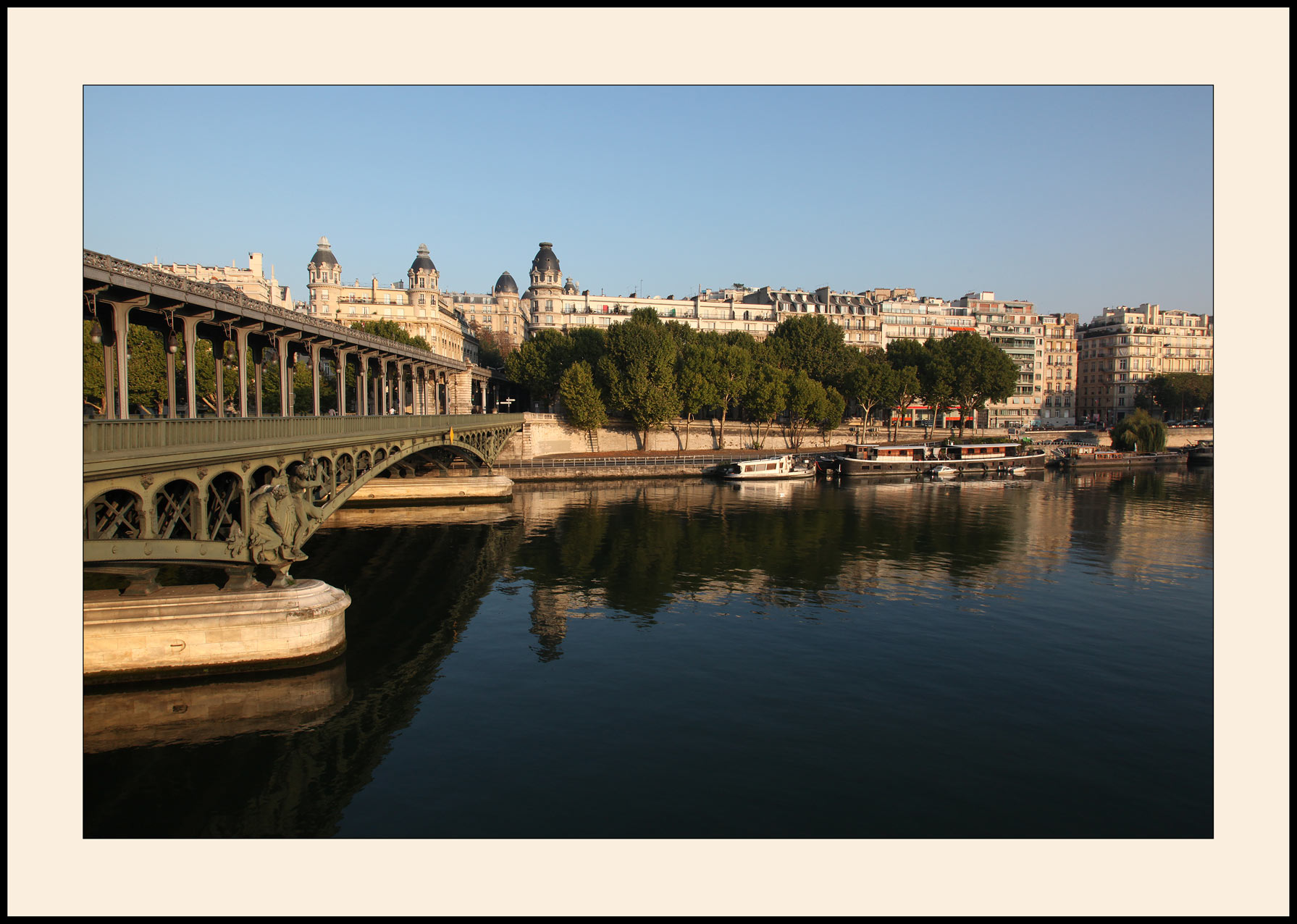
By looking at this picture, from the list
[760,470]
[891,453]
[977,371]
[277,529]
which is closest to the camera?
[277,529]

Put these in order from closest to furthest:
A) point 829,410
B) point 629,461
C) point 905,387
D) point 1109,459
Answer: point 629,461, point 1109,459, point 829,410, point 905,387

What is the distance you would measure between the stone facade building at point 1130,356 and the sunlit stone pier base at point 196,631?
507 feet

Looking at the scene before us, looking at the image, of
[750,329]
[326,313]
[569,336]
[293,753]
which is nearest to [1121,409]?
[750,329]

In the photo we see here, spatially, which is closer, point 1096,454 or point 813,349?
point 1096,454

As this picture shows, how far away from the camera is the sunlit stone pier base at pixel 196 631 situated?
792 inches

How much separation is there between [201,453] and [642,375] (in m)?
69.1

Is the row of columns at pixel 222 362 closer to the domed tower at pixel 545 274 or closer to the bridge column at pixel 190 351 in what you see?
the bridge column at pixel 190 351

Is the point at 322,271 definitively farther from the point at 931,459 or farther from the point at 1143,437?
the point at 1143,437

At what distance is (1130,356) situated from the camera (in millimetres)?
145750

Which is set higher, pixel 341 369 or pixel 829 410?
pixel 829 410

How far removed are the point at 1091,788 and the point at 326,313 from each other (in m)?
112

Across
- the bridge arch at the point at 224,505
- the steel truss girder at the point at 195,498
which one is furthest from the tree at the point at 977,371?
the bridge arch at the point at 224,505

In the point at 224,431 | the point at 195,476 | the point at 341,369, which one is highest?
the point at 341,369

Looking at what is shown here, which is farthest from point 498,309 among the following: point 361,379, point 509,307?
point 361,379
